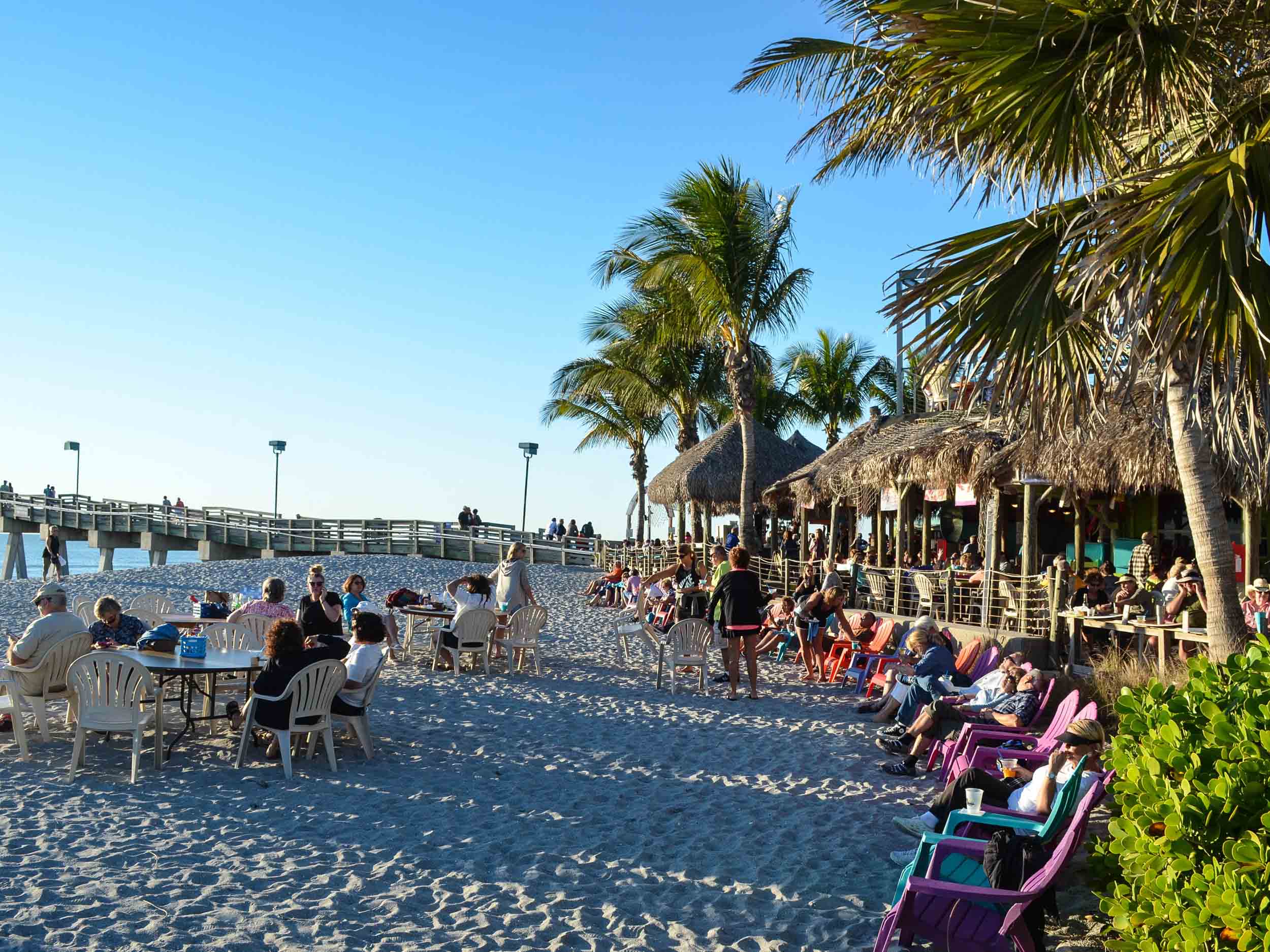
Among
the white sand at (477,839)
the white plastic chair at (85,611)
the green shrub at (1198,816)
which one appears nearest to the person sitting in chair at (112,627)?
the white sand at (477,839)

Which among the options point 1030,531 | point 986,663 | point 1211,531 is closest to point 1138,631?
point 986,663

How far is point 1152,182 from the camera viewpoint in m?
4.47

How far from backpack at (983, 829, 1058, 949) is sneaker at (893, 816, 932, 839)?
120cm

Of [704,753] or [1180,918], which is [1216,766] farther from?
[704,753]

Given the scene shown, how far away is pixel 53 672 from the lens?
7297 mm

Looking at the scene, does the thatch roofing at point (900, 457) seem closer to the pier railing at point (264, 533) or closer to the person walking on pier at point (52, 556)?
the pier railing at point (264, 533)

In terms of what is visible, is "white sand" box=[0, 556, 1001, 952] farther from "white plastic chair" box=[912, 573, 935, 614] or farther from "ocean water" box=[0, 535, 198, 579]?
"ocean water" box=[0, 535, 198, 579]

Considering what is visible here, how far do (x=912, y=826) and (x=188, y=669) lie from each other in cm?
479

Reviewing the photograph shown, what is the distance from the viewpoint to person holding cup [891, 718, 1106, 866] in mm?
5281

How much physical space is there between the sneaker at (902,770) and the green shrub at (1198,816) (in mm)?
3567

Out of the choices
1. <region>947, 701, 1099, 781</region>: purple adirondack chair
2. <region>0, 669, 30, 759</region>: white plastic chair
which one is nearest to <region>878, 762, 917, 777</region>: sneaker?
<region>947, 701, 1099, 781</region>: purple adirondack chair

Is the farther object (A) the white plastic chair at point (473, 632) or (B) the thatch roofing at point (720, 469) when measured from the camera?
(B) the thatch roofing at point (720, 469)

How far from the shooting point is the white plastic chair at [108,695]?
259 inches

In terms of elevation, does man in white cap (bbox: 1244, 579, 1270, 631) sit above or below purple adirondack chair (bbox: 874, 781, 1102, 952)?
above
